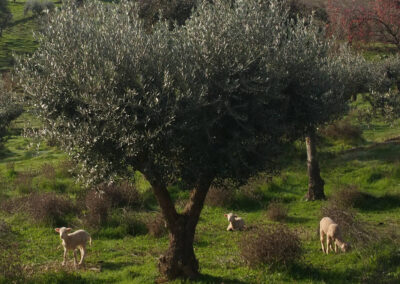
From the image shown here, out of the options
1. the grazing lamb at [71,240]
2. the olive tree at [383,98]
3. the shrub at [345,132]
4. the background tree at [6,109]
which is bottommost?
the grazing lamb at [71,240]

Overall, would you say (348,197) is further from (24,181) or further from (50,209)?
(24,181)

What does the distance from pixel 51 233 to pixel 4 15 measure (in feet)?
296

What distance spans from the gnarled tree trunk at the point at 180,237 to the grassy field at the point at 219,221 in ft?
1.51

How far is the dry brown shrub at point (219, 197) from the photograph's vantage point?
23547 millimetres

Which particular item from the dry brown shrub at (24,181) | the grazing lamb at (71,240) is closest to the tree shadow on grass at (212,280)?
the grazing lamb at (71,240)

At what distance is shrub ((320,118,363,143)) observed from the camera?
104ft

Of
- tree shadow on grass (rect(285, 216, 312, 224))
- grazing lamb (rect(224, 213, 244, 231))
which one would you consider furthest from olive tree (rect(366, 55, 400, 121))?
grazing lamb (rect(224, 213, 244, 231))

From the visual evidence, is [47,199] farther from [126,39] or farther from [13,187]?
[126,39]

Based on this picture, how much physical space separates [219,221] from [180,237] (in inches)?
325

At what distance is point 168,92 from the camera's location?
10727mm

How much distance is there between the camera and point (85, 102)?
10.5m

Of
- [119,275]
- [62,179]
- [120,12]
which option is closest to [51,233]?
[119,275]

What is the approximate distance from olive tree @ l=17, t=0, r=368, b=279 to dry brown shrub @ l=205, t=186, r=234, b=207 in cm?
1089

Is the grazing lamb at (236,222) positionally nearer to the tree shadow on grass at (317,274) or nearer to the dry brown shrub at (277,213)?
the dry brown shrub at (277,213)
